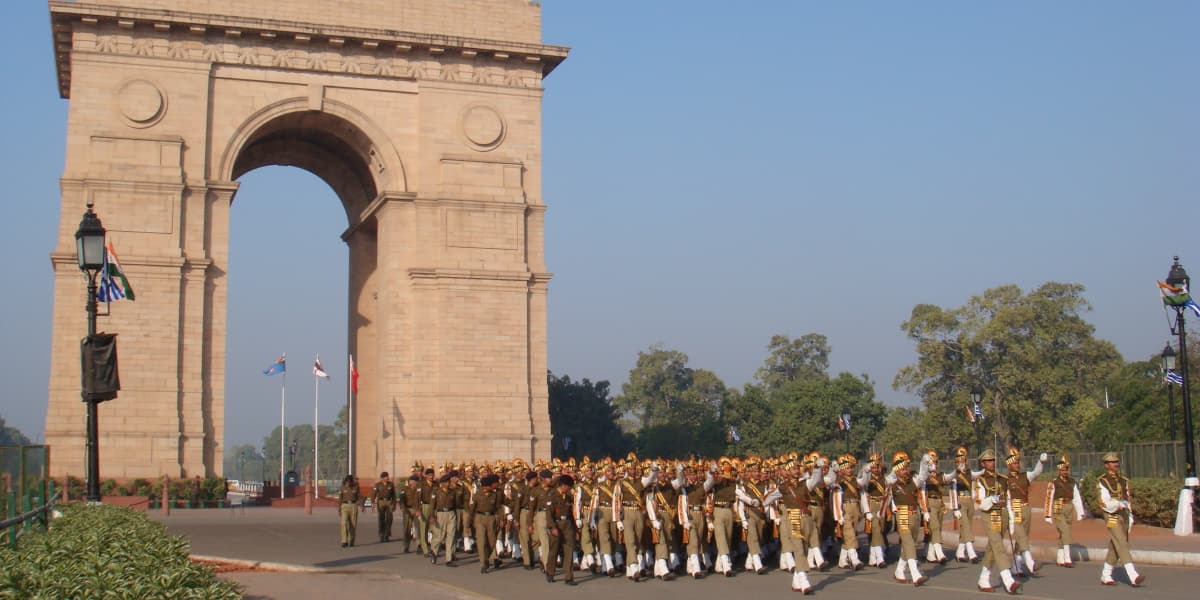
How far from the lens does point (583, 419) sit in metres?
77.4

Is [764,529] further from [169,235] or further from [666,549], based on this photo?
[169,235]

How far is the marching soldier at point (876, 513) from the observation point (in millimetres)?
18797

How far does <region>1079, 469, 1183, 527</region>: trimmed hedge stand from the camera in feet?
79.3

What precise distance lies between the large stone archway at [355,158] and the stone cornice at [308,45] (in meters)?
0.05

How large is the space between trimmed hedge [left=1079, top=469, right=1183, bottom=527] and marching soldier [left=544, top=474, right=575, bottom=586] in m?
11.1

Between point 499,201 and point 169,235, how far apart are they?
8.54 m

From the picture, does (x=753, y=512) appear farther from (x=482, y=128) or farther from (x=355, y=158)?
(x=355, y=158)

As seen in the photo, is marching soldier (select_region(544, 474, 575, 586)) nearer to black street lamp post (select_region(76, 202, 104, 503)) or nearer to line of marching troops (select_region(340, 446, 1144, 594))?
line of marching troops (select_region(340, 446, 1144, 594))

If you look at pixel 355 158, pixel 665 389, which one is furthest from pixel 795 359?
pixel 355 158

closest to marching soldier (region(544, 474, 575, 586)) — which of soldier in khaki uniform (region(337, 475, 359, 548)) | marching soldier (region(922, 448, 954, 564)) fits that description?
marching soldier (region(922, 448, 954, 564))

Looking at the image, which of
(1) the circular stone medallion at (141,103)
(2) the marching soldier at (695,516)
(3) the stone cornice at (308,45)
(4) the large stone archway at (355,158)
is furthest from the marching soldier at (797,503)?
(1) the circular stone medallion at (141,103)

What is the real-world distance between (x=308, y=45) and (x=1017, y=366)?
1878 inches

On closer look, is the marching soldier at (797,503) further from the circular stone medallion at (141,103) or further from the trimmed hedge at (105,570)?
the circular stone medallion at (141,103)

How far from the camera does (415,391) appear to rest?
3409cm
